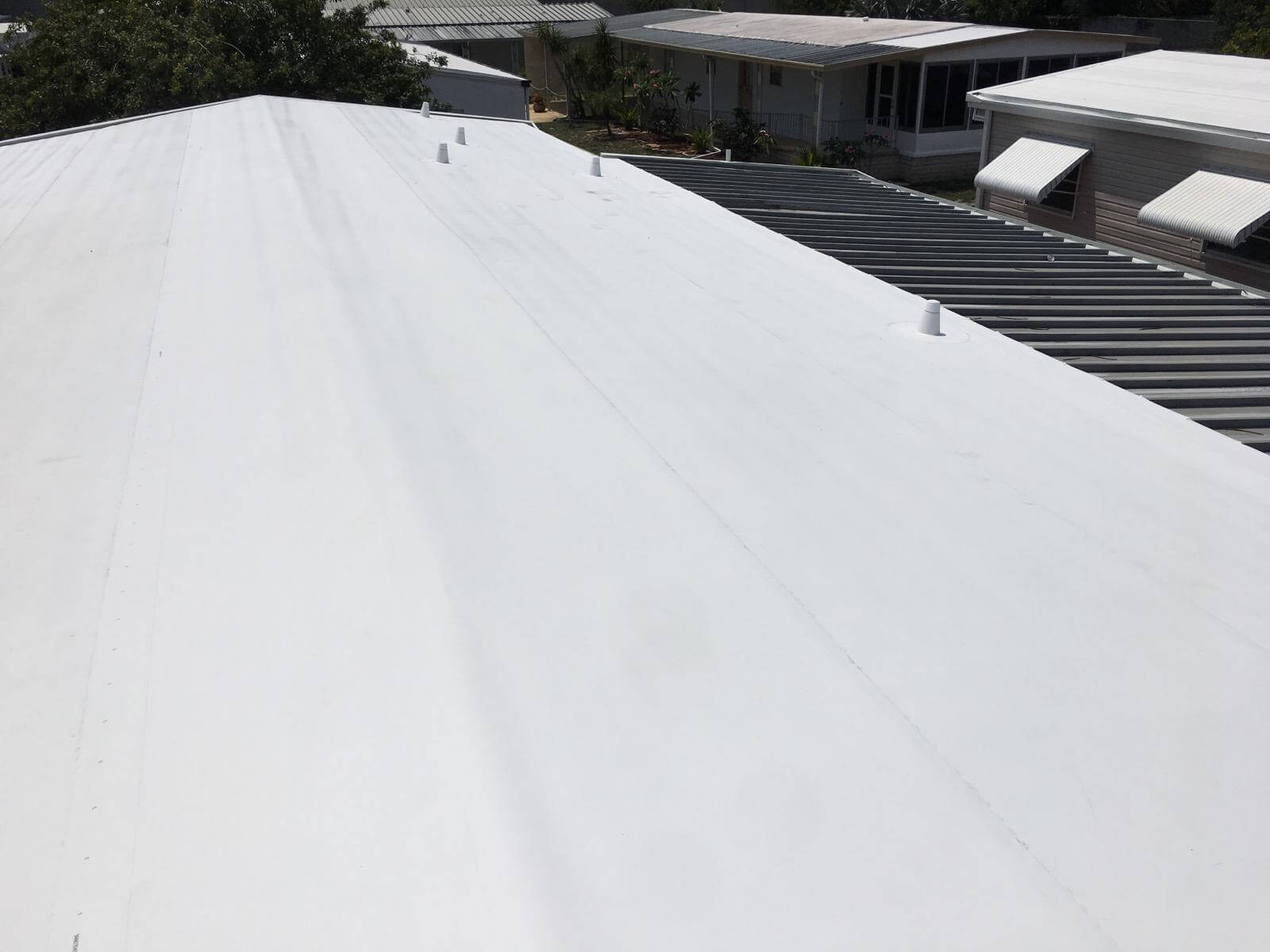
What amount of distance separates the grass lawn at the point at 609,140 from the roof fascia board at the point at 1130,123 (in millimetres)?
12311

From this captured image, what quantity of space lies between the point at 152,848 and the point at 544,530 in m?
1.44

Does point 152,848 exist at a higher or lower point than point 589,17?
lower

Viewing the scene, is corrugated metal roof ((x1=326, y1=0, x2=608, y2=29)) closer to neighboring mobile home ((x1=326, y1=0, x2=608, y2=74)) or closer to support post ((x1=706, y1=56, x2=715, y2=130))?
neighboring mobile home ((x1=326, y1=0, x2=608, y2=74))

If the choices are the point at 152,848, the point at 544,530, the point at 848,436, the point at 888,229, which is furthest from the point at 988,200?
the point at 152,848

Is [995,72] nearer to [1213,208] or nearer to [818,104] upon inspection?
[818,104]

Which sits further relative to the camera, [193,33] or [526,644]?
[193,33]

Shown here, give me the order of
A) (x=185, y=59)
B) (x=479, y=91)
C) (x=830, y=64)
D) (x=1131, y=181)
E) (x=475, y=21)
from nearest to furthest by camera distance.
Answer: (x=1131, y=181)
(x=185, y=59)
(x=479, y=91)
(x=830, y=64)
(x=475, y=21)

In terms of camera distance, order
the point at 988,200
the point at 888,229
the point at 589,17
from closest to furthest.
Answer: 1. the point at 888,229
2. the point at 988,200
3. the point at 589,17

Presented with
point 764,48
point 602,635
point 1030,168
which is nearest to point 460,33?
point 764,48

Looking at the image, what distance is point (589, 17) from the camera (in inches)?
1572

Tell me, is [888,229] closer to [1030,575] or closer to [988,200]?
[1030,575]

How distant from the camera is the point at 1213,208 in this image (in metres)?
12.6

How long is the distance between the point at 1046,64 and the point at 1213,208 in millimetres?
15646

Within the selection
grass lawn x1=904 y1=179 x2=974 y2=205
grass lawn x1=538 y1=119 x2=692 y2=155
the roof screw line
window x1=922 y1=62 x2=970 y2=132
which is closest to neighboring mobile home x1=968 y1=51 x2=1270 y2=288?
grass lawn x1=904 y1=179 x2=974 y2=205
